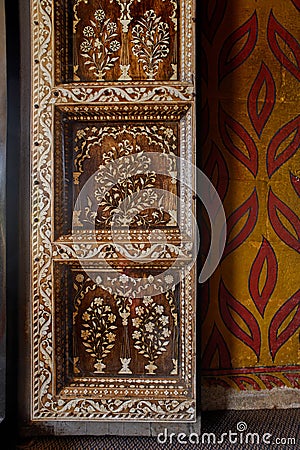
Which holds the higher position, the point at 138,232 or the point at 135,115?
the point at 135,115

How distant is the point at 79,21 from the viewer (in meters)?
1.36

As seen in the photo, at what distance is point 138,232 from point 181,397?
49cm

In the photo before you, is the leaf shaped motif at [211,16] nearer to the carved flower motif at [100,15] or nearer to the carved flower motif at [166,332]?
the carved flower motif at [100,15]

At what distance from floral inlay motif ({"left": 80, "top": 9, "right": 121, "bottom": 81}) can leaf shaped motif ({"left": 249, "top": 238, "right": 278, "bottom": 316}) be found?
75 centimetres

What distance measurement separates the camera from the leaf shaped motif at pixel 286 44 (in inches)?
60.6

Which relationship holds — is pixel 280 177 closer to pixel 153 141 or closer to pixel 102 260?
pixel 153 141

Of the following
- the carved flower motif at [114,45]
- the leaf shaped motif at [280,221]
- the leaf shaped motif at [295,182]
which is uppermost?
the carved flower motif at [114,45]

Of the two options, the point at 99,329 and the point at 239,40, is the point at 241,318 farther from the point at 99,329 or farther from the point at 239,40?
the point at 239,40

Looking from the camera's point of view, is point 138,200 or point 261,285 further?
point 261,285

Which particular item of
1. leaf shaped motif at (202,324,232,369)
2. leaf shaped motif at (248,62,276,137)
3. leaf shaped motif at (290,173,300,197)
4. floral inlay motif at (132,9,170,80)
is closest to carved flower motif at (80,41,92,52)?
floral inlay motif at (132,9,170,80)

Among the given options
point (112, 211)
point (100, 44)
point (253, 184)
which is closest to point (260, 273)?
point (253, 184)

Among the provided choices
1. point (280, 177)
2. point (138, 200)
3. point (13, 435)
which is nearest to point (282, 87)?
point (280, 177)

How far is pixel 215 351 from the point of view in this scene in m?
1.54

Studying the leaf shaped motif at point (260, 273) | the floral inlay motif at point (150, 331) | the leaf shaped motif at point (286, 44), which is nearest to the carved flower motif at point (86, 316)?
the floral inlay motif at point (150, 331)
